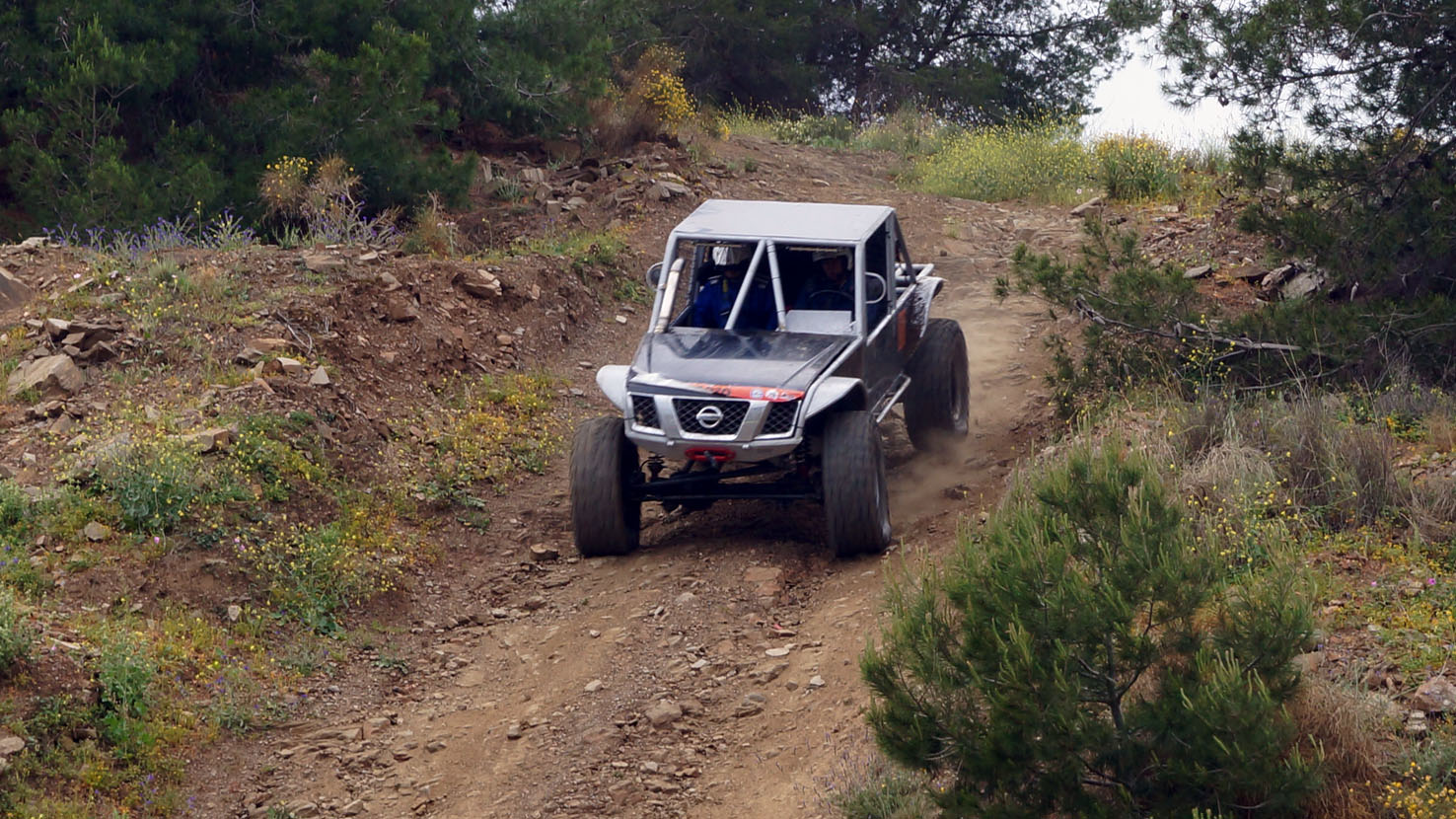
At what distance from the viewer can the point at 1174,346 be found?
9852 mm

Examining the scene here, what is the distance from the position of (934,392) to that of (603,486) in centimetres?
298

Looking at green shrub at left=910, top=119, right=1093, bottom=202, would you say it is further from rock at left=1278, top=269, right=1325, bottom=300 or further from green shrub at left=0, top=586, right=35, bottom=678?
green shrub at left=0, top=586, right=35, bottom=678

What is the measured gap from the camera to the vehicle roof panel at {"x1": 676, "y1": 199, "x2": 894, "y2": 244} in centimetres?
875

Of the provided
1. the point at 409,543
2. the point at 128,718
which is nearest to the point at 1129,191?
the point at 409,543

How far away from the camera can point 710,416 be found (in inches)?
299

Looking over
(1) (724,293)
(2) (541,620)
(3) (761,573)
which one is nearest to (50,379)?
(2) (541,620)

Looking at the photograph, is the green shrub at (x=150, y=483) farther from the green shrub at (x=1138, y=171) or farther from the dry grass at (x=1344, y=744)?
the green shrub at (x=1138, y=171)

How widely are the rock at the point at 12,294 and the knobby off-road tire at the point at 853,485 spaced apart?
6443mm

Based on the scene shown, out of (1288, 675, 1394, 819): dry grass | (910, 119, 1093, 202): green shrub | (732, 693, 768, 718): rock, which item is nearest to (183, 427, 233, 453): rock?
(732, 693, 768, 718): rock

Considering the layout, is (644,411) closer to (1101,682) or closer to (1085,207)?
(1101,682)

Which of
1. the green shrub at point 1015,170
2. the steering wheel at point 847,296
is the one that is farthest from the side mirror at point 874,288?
the green shrub at point 1015,170

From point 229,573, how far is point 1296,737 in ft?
18.0

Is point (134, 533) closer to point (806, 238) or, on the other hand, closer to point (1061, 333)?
point (806, 238)

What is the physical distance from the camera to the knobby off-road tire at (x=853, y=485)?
750 cm
